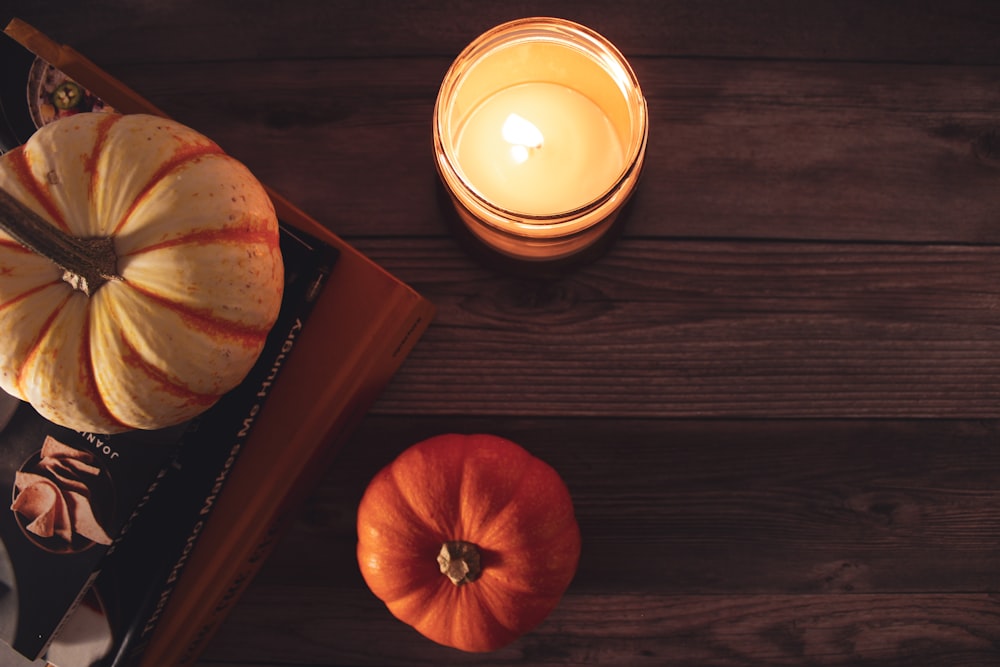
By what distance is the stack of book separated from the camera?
549mm

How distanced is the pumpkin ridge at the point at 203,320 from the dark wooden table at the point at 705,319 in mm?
279

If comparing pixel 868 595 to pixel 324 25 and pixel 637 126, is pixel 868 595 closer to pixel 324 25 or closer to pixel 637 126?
Result: pixel 637 126

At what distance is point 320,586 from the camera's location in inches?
29.2

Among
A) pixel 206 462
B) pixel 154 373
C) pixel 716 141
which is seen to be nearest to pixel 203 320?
pixel 154 373

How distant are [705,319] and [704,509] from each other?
21 centimetres

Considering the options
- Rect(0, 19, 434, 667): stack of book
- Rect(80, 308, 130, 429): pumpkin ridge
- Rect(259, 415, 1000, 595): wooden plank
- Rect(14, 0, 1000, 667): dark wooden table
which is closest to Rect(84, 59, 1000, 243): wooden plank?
Rect(14, 0, 1000, 667): dark wooden table

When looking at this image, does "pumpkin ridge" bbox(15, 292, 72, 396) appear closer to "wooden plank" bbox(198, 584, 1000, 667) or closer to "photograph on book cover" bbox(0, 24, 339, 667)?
"photograph on book cover" bbox(0, 24, 339, 667)

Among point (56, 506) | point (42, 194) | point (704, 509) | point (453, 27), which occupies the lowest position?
point (56, 506)

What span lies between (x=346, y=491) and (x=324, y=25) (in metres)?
0.51

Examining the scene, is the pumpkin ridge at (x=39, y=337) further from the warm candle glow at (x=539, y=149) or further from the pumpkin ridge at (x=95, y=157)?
the warm candle glow at (x=539, y=149)

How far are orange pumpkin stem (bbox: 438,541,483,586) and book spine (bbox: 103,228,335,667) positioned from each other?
20cm

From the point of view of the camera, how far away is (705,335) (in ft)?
2.44

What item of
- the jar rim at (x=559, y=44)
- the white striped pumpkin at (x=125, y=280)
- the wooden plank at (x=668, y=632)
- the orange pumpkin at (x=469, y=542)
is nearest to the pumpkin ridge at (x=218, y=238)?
the white striped pumpkin at (x=125, y=280)

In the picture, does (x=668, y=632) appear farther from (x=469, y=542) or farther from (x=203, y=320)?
→ (x=203, y=320)
